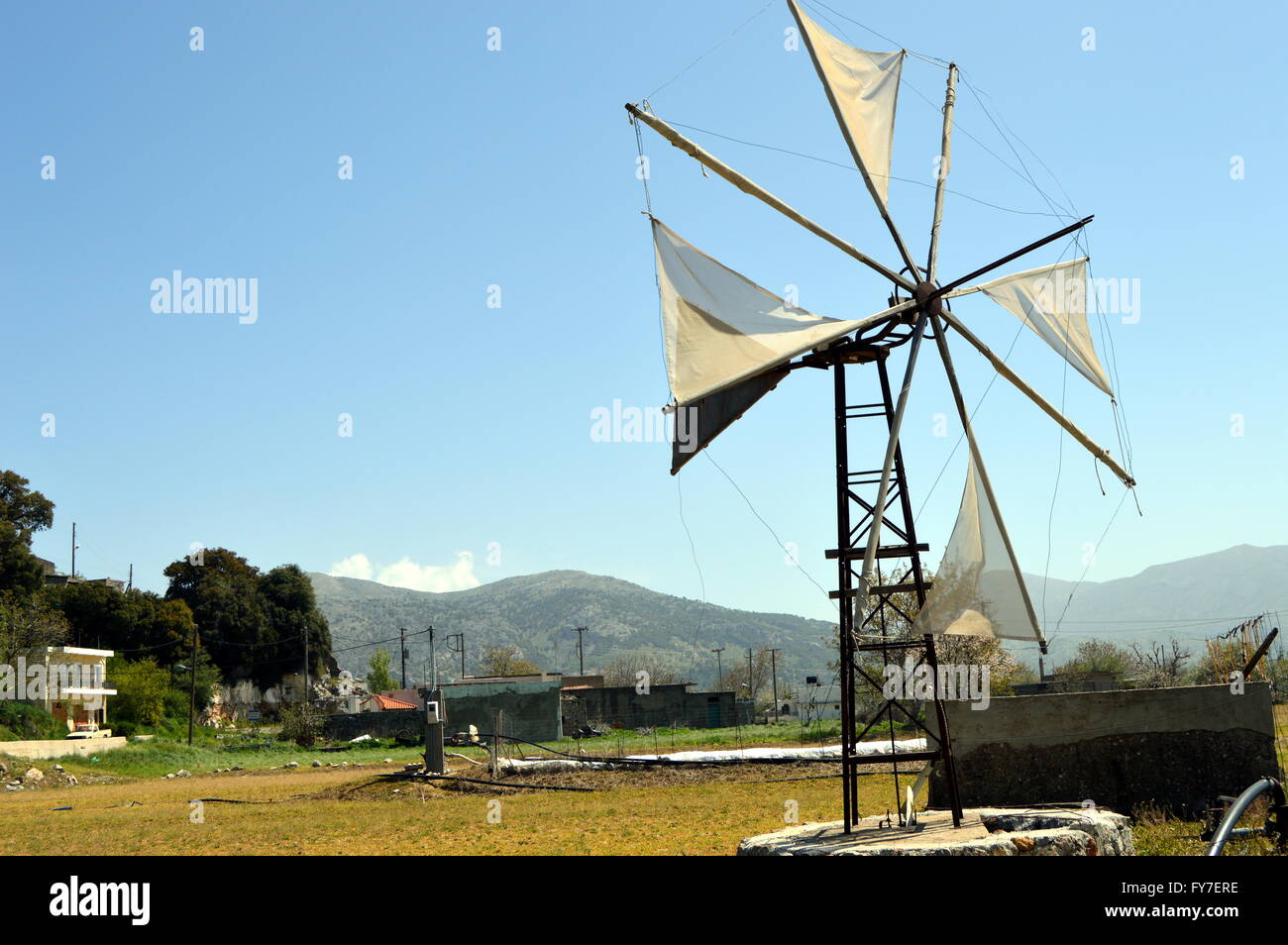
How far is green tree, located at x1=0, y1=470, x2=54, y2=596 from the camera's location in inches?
2906

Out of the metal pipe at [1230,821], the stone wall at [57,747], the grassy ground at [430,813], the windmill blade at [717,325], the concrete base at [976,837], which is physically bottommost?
the stone wall at [57,747]

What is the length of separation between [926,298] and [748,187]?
284cm

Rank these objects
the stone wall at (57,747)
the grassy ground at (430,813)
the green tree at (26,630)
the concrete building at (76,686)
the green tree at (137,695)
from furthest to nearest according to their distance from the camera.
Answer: the green tree at (137,695)
the concrete building at (76,686)
the green tree at (26,630)
the stone wall at (57,747)
the grassy ground at (430,813)

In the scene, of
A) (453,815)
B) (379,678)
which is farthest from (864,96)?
(379,678)

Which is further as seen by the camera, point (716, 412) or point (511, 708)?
point (511, 708)

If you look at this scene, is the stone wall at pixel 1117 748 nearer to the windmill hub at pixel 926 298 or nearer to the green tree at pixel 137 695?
the windmill hub at pixel 926 298

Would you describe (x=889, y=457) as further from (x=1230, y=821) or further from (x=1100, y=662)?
(x=1100, y=662)

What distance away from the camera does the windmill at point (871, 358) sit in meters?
13.1

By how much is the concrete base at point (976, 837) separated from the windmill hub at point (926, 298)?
6.55 m

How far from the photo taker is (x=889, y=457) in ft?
44.4

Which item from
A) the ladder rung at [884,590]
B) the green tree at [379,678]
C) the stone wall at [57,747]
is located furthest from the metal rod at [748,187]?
the green tree at [379,678]

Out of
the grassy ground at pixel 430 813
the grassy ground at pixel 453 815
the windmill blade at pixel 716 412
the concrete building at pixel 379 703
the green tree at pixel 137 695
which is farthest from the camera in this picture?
the concrete building at pixel 379 703

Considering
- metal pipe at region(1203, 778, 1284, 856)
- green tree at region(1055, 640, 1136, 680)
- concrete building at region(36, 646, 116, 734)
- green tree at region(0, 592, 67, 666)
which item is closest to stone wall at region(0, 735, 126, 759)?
concrete building at region(36, 646, 116, 734)

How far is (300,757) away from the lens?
51.9 meters
